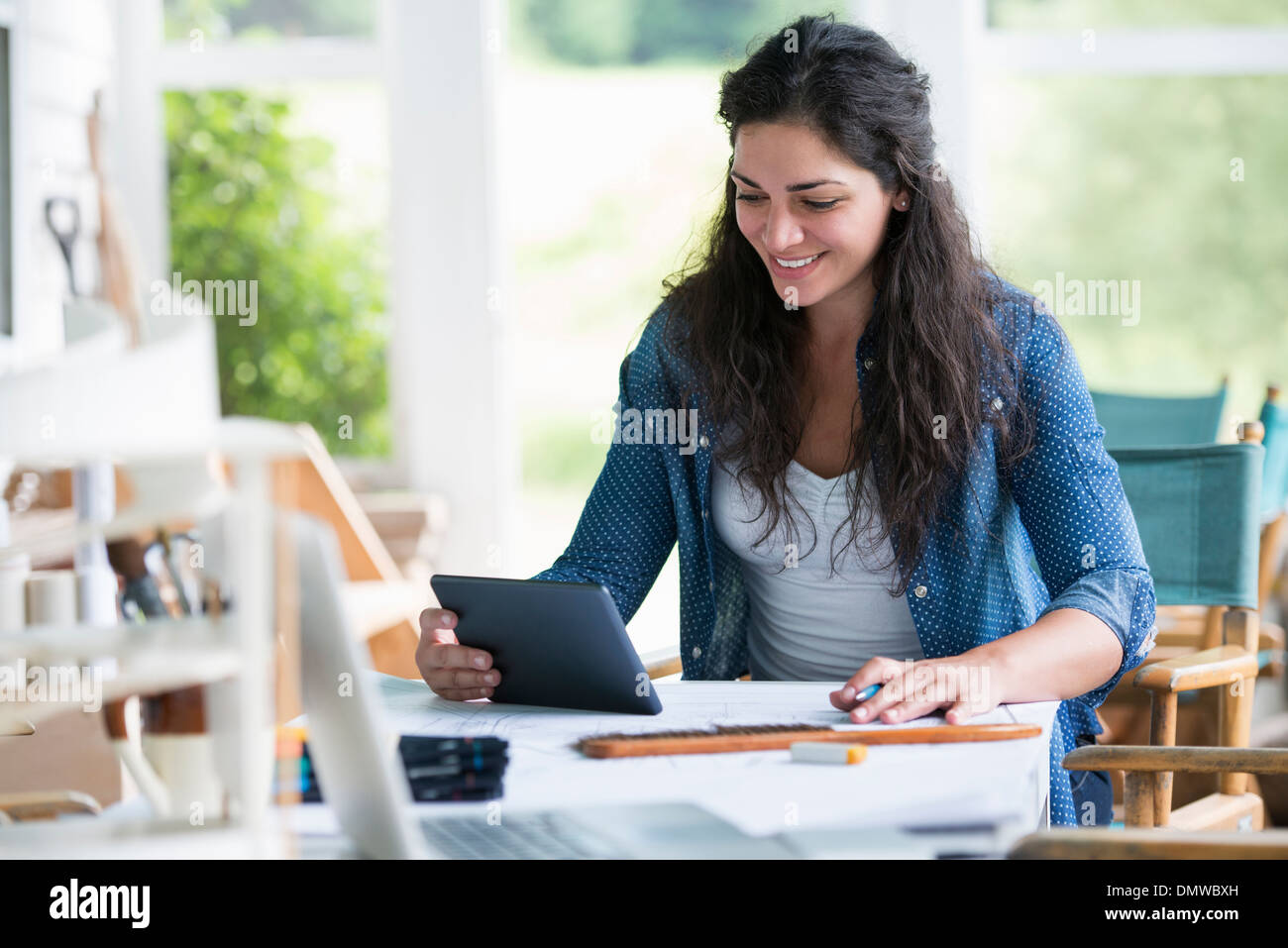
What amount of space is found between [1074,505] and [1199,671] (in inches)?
12.6

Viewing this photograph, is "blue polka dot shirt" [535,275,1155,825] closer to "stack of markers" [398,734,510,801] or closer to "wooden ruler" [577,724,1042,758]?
"wooden ruler" [577,724,1042,758]

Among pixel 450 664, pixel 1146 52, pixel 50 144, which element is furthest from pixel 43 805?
pixel 1146 52

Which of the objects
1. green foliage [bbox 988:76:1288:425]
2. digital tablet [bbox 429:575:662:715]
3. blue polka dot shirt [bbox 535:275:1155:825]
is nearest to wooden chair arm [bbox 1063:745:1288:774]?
blue polka dot shirt [bbox 535:275:1155:825]

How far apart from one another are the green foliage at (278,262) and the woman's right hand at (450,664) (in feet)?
8.65

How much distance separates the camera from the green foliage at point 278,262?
153 inches

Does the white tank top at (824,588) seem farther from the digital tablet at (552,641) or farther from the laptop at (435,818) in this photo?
the laptop at (435,818)

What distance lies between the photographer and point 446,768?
111 centimetres

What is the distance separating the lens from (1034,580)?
68.5 inches

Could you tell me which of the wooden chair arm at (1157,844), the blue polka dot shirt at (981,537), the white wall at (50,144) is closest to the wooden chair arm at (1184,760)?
the blue polka dot shirt at (981,537)

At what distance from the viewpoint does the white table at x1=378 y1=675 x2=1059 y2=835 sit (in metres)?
0.97

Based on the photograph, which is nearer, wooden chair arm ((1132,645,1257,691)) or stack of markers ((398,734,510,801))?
stack of markers ((398,734,510,801))

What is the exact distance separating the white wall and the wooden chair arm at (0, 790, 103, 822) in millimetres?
1727
